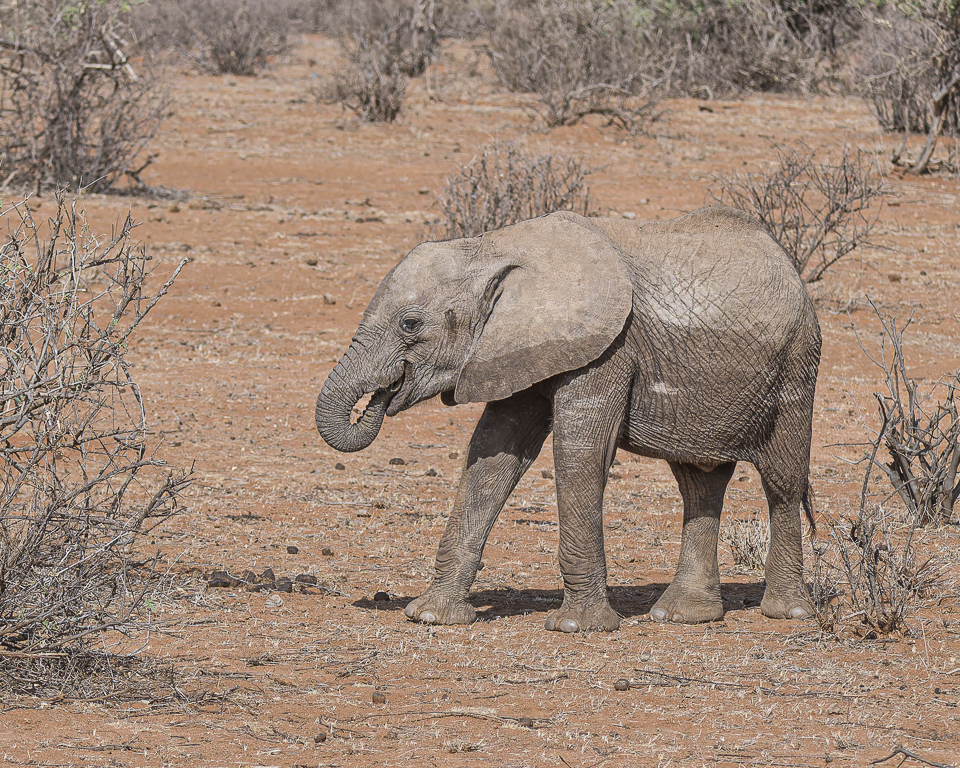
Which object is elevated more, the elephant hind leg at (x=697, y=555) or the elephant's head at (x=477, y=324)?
the elephant's head at (x=477, y=324)

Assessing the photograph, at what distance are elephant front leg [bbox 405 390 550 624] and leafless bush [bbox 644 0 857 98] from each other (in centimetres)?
1991

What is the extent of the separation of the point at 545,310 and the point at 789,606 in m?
1.87

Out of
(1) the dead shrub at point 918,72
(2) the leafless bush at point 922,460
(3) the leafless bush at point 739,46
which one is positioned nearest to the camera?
(2) the leafless bush at point 922,460

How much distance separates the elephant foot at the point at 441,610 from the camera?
20.0 ft

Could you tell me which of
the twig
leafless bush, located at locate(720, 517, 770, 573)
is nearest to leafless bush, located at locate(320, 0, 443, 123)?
leafless bush, located at locate(720, 517, 770, 573)

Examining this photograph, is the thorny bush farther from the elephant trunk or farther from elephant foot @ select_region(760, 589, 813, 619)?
elephant foot @ select_region(760, 589, 813, 619)

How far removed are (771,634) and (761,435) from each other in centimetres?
86

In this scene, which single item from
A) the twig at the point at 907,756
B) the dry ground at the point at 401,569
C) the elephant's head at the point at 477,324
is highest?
the elephant's head at the point at 477,324

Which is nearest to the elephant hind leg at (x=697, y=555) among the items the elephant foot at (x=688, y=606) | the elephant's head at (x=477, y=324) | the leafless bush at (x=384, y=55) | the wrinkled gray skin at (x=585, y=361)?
the elephant foot at (x=688, y=606)

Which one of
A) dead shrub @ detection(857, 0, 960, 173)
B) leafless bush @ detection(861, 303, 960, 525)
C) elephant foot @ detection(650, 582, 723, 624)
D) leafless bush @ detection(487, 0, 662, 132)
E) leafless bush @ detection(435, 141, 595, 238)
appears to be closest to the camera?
elephant foot @ detection(650, 582, 723, 624)

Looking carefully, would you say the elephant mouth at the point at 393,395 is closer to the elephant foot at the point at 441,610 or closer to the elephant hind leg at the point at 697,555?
the elephant foot at the point at 441,610

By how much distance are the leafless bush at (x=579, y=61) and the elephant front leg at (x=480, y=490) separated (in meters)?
15.9

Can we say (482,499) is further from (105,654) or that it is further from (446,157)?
(446,157)

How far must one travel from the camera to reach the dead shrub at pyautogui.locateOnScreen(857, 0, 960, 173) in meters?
19.2
